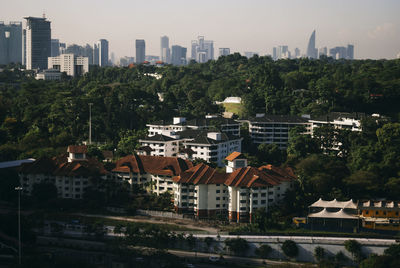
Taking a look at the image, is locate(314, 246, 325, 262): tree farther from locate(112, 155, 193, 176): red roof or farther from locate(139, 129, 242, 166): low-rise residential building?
locate(139, 129, 242, 166): low-rise residential building

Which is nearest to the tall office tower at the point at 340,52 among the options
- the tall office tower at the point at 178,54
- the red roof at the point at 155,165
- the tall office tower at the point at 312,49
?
the tall office tower at the point at 312,49

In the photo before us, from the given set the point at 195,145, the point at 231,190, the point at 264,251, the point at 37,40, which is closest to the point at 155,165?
the point at 195,145

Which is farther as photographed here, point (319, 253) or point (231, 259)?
point (231, 259)

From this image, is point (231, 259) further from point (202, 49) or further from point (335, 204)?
point (202, 49)

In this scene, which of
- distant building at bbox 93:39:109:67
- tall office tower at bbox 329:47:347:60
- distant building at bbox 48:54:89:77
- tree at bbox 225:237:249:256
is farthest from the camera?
tall office tower at bbox 329:47:347:60

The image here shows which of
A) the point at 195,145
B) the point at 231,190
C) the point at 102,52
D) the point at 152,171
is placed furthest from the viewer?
the point at 102,52

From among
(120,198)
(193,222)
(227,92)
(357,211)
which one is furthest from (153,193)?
(227,92)

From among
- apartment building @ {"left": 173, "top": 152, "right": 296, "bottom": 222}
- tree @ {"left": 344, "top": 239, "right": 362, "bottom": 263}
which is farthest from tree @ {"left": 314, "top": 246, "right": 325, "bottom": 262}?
apartment building @ {"left": 173, "top": 152, "right": 296, "bottom": 222}
